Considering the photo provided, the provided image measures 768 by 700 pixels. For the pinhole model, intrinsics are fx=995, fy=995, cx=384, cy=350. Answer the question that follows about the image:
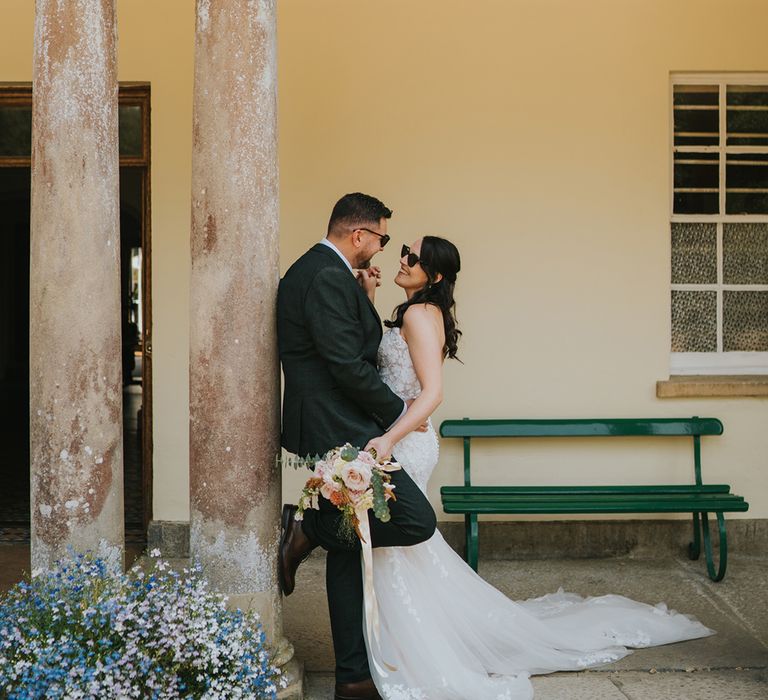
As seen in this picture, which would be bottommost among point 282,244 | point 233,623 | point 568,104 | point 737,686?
point 737,686

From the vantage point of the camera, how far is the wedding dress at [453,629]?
4.25 m

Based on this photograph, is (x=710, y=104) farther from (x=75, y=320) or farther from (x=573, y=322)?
(x=75, y=320)

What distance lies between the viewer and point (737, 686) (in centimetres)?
448

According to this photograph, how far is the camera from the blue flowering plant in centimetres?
347

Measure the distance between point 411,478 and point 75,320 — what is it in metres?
1.58

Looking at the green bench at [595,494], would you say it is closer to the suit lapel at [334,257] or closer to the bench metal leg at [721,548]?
the bench metal leg at [721,548]

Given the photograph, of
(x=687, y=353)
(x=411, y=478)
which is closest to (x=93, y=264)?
(x=411, y=478)

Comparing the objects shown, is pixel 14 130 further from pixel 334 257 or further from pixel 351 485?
pixel 351 485

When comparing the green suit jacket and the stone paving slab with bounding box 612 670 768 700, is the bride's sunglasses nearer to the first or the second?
the green suit jacket

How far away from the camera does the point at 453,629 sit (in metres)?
4.46

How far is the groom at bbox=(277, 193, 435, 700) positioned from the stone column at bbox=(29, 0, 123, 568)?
0.75 metres

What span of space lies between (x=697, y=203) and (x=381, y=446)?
3.88 meters

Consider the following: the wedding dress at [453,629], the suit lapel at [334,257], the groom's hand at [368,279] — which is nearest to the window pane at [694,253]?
the wedding dress at [453,629]

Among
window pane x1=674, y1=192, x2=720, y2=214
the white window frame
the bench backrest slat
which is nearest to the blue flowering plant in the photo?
the bench backrest slat
